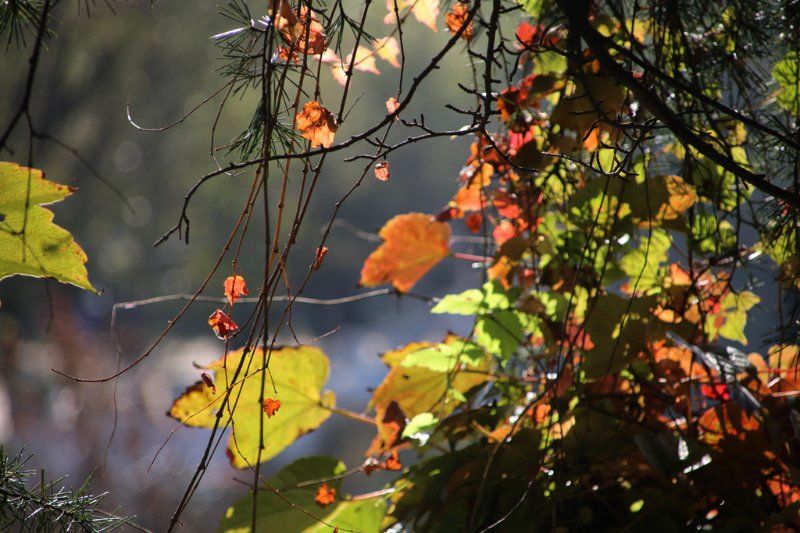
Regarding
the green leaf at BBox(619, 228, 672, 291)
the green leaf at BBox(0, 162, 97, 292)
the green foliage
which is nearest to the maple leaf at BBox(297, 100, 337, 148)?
the green leaf at BBox(0, 162, 97, 292)

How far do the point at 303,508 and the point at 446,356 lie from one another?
19 cm

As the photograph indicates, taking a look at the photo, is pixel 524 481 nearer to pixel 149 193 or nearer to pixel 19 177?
pixel 19 177

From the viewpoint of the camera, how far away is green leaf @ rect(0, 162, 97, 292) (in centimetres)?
43

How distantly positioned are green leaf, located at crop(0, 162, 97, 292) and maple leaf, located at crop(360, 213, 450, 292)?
366mm

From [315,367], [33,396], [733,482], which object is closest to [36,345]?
[33,396]

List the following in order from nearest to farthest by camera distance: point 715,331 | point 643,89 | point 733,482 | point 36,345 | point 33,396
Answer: point 643,89
point 733,482
point 715,331
point 33,396
point 36,345

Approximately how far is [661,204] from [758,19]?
0.63 feet

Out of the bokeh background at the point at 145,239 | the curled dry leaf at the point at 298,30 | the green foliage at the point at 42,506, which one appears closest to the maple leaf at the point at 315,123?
the curled dry leaf at the point at 298,30

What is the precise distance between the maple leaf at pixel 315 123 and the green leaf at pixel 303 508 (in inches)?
12.7

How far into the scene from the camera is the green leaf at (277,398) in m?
0.64

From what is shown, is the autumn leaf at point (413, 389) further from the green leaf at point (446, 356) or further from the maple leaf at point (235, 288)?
the maple leaf at point (235, 288)

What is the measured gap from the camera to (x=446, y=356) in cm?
67

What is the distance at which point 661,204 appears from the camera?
657 mm

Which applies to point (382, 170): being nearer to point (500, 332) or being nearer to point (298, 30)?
point (298, 30)
